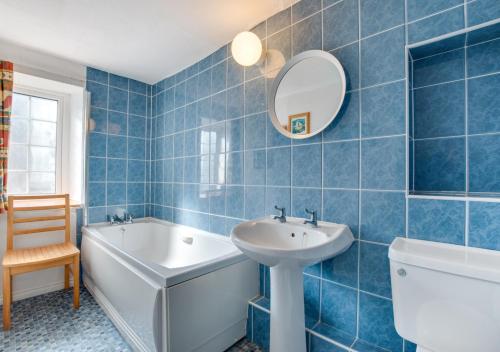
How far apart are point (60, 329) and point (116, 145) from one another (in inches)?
66.0

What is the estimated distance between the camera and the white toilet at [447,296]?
30.6 inches

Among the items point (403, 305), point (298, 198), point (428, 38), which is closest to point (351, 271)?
point (403, 305)

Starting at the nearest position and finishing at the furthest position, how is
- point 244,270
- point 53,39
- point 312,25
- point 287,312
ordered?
1. point 287,312
2. point 312,25
3. point 244,270
4. point 53,39

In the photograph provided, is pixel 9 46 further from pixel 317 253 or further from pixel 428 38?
pixel 428 38

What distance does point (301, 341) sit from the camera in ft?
4.01

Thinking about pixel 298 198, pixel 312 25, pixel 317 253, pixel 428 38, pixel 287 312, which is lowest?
pixel 287 312

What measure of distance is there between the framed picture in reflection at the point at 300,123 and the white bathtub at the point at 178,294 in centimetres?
86

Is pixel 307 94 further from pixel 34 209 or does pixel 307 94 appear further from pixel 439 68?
pixel 34 209

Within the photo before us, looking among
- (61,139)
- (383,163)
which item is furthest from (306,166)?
(61,139)

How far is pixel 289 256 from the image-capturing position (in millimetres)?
1003

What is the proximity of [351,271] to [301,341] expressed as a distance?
0.43 metres

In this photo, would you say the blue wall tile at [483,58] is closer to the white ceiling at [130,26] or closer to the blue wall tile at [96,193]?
the white ceiling at [130,26]

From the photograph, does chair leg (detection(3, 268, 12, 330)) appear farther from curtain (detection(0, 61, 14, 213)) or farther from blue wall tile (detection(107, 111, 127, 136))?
blue wall tile (detection(107, 111, 127, 136))

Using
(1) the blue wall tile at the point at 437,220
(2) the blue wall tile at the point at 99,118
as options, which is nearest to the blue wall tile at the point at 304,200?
(1) the blue wall tile at the point at 437,220
